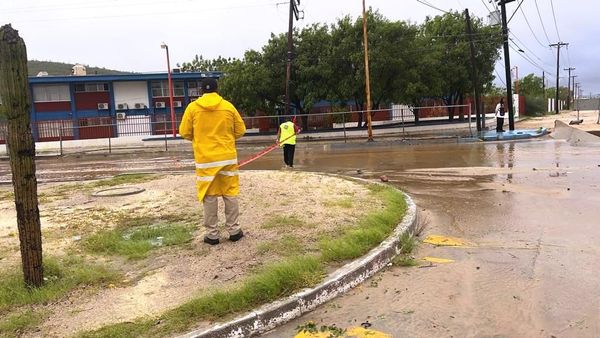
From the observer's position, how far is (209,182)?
574 centimetres

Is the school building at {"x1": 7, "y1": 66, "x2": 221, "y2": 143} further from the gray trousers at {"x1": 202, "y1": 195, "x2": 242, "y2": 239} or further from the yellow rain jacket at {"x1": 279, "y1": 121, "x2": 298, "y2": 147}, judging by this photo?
the gray trousers at {"x1": 202, "y1": 195, "x2": 242, "y2": 239}

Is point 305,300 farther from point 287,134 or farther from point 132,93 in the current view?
point 132,93

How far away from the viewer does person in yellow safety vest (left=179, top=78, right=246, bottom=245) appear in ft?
18.9

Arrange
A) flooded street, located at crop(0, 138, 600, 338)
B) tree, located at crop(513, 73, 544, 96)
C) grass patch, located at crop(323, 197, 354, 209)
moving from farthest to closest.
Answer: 1. tree, located at crop(513, 73, 544, 96)
2. grass patch, located at crop(323, 197, 354, 209)
3. flooded street, located at crop(0, 138, 600, 338)

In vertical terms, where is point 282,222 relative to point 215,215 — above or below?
below

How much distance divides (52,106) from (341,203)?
4534 cm

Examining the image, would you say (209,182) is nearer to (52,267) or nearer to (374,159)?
(52,267)

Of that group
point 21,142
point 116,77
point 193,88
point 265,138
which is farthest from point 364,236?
point 116,77

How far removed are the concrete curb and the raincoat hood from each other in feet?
7.73

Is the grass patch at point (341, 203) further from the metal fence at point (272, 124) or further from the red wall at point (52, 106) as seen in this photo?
the red wall at point (52, 106)

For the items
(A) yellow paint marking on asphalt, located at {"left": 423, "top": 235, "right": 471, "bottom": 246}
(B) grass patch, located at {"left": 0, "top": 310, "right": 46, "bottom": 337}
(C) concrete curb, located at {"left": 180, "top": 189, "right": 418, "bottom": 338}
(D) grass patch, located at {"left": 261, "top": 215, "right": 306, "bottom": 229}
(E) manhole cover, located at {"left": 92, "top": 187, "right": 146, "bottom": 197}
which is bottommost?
(A) yellow paint marking on asphalt, located at {"left": 423, "top": 235, "right": 471, "bottom": 246}

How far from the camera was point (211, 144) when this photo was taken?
228 inches

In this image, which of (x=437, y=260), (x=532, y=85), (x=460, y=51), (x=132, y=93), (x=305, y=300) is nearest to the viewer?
(x=305, y=300)

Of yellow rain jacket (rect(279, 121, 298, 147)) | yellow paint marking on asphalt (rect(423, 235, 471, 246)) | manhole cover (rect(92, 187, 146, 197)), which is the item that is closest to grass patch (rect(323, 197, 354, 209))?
yellow paint marking on asphalt (rect(423, 235, 471, 246))
